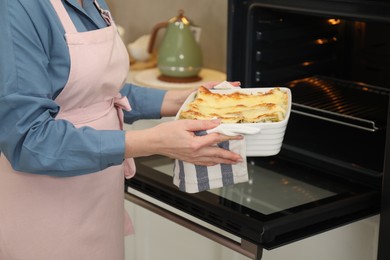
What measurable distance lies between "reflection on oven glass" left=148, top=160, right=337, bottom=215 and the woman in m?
0.24

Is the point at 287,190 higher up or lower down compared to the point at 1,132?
lower down

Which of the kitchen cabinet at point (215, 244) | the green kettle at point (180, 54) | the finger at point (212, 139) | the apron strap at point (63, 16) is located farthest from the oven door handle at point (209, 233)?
the green kettle at point (180, 54)

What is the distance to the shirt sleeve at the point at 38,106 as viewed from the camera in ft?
3.73

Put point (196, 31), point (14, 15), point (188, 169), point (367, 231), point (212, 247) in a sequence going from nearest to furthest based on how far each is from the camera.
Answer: point (14, 15)
point (188, 169)
point (367, 231)
point (212, 247)
point (196, 31)

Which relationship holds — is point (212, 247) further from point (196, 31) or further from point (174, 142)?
point (196, 31)

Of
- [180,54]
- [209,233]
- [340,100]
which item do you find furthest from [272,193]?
[180,54]

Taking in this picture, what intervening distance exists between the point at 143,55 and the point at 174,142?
146 cm

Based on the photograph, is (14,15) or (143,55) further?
(143,55)

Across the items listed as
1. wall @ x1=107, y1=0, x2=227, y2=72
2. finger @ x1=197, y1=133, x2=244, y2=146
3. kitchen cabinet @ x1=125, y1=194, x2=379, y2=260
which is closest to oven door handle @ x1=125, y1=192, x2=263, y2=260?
kitchen cabinet @ x1=125, y1=194, x2=379, y2=260

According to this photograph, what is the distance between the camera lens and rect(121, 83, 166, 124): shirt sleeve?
1510 millimetres

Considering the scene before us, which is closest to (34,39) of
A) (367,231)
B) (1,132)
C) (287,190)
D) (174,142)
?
(1,132)

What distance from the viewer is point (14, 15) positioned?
1141mm

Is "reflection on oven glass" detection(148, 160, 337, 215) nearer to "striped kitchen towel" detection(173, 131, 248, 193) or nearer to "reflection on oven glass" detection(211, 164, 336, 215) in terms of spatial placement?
"reflection on oven glass" detection(211, 164, 336, 215)

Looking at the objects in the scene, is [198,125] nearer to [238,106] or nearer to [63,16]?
[238,106]
